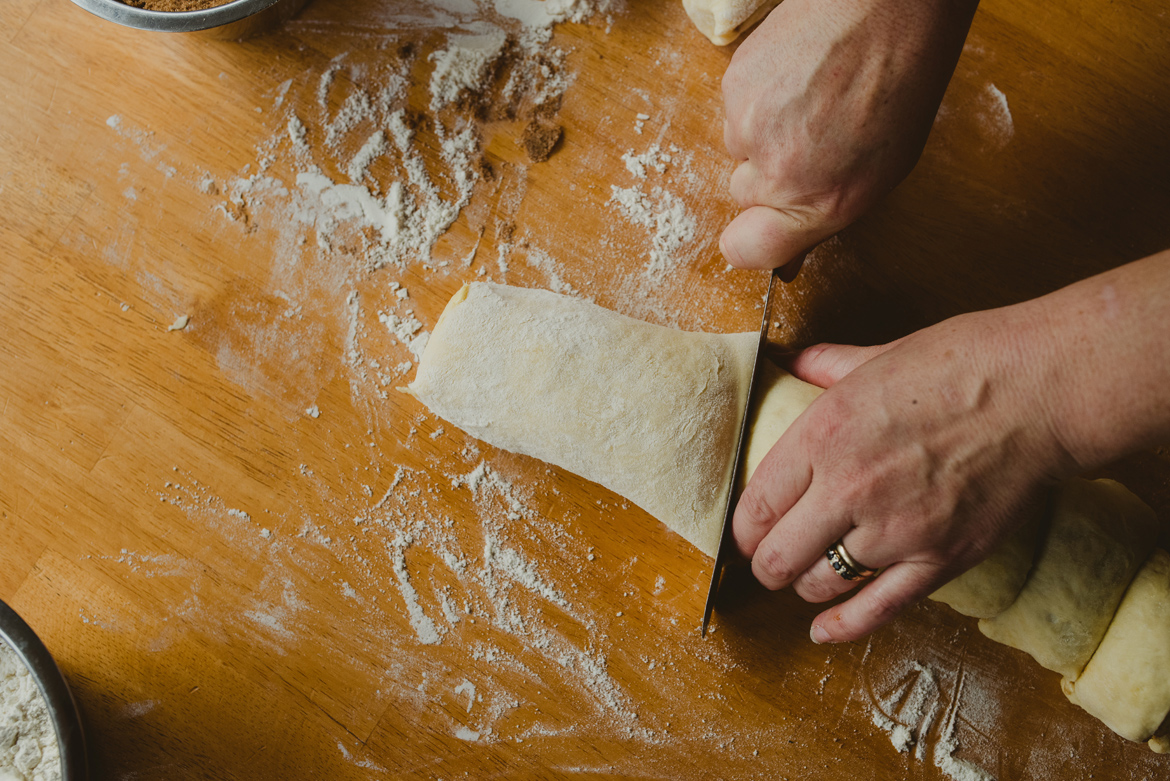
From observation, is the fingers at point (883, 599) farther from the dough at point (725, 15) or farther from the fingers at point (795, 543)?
the dough at point (725, 15)

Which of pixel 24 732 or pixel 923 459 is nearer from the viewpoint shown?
pixel 923 459

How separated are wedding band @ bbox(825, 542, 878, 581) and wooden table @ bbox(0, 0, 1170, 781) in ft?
0.94

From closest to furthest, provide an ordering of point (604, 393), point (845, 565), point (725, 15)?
point (845, 565) < point (604, 393) < point (725, 15)

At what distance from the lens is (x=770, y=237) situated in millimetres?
1096

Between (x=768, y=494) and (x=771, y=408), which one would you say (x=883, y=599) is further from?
(x=771, y=408)

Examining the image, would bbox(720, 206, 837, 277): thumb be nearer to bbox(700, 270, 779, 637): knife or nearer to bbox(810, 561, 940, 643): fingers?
bbox(700, 270, 779, 637): knife

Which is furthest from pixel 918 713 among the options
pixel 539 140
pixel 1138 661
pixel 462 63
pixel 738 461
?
pixel 462 63

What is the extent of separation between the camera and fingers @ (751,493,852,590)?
945 millimetres

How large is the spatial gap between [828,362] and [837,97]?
16.0 inches

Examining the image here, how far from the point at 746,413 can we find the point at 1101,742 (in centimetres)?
88

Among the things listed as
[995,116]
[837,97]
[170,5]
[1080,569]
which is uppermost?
[170,5]

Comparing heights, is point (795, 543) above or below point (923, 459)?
below

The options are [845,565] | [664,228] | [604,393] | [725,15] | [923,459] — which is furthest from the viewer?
[664,228]

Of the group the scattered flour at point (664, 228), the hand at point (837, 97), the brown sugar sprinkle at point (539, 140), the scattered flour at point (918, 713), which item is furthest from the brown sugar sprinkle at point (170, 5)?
the scattered flour at point (918, 713)
